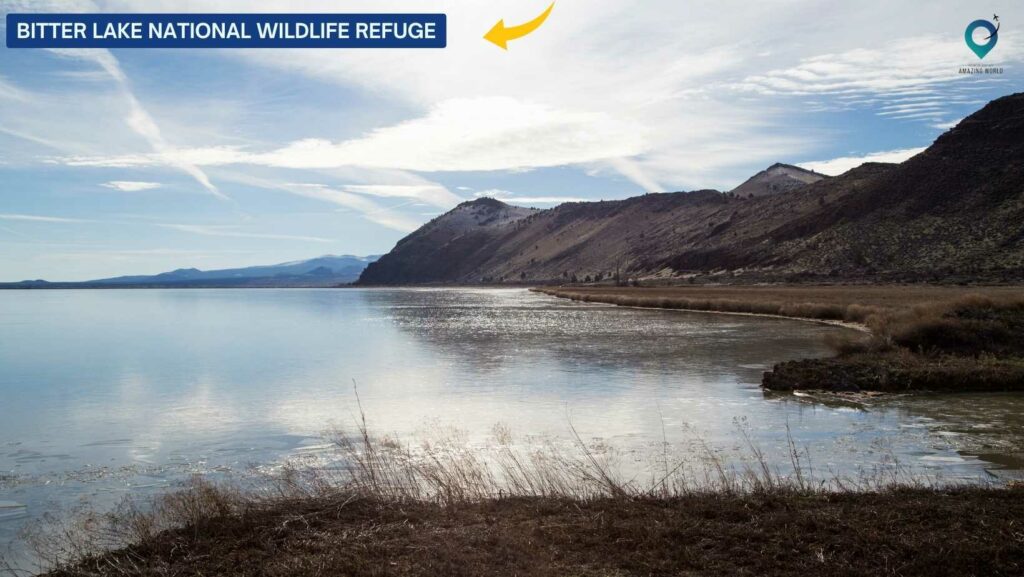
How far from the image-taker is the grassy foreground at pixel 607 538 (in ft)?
22.9

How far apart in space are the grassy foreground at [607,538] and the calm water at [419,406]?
3.15m

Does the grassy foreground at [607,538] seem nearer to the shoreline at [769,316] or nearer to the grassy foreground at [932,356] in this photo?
the grassy foreground at [932,356]

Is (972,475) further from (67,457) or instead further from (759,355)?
(759,355)

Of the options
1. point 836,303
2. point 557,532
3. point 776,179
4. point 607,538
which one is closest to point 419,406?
point 557,532

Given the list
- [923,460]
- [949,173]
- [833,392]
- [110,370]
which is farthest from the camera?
[949,173]

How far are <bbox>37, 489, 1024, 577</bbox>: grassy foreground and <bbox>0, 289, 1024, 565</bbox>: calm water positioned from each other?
3.15 metres

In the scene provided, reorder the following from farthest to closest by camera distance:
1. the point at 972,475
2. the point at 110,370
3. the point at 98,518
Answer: the point at 110,370, the point at 972,475, the point at 98,518

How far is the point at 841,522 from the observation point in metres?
7.91

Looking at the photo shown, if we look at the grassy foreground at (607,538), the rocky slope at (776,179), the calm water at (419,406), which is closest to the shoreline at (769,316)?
the calm water at (419,406)

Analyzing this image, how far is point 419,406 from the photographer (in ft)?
62.1

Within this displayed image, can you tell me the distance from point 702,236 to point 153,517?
125 metres

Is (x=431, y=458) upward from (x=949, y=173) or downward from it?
downward

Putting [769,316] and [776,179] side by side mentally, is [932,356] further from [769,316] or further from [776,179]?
[776,179]

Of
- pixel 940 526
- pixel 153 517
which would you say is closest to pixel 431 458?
pixel 153 517
